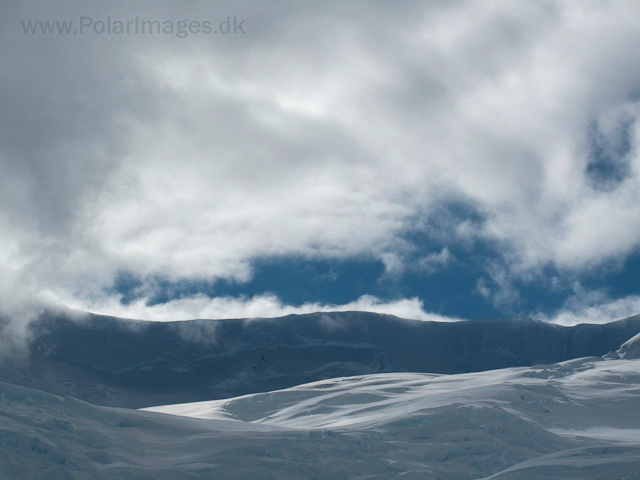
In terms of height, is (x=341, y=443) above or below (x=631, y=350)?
below

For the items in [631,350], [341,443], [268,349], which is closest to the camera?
[341,443]

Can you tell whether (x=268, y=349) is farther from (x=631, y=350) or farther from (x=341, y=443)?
(x=341, y=443)

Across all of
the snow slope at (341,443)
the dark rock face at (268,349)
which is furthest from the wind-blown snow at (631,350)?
the dark rock face at (268,349)

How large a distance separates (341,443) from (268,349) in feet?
178

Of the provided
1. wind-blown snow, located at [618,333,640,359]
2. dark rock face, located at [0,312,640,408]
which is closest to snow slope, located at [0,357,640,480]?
wind-blown snow, located at [618,333,640,359]

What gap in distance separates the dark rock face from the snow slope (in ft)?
157

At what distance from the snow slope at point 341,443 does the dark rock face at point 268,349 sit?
47.9m

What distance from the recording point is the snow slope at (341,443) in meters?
11.6

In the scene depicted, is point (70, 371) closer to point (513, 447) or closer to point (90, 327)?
point (90, 327)

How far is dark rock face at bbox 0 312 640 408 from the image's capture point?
209 feet

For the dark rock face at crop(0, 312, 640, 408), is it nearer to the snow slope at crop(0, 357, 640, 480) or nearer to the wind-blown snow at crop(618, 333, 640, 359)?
the wind-blown snow at crop(618, 333, 640, 359)

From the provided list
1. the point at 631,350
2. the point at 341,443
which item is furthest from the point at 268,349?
the point at 341,443

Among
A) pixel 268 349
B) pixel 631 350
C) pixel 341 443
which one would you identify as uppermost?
pixel 268 349

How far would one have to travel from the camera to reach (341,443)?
1349cm
